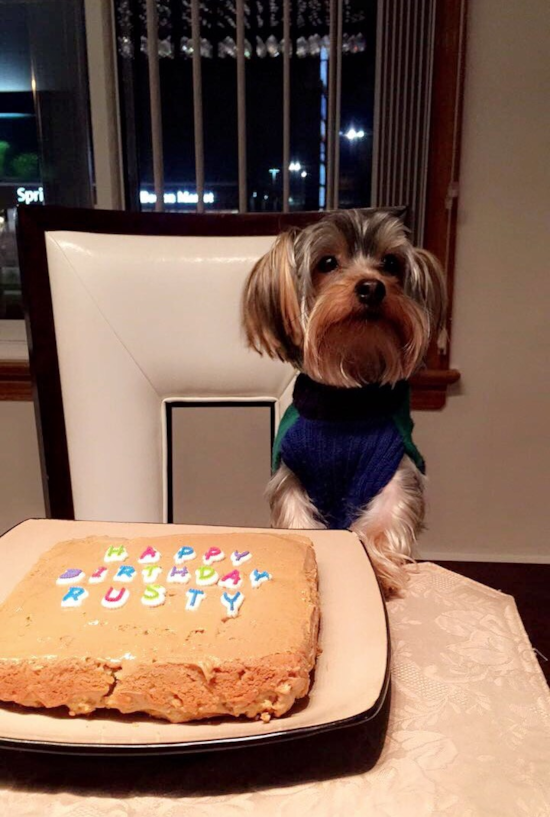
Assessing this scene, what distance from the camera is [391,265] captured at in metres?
1.16

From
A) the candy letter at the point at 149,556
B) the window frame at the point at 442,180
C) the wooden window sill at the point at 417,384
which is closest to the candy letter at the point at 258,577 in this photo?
the candy letter at the point at 149,556

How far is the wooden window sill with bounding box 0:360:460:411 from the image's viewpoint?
82.3 inches

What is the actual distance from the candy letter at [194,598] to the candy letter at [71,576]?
0.37ft

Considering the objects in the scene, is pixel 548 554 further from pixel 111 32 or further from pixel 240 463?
pixel 111 32

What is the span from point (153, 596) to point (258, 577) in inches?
3.8

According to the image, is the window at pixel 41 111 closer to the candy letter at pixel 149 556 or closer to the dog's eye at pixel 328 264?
the dog's eye at pixel 328 264

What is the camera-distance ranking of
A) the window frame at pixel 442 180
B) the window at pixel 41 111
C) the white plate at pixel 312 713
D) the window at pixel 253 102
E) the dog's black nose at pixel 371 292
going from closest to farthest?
the white plate at pixel 312 713 → the dog's black nose at pixel 371 292 → the window frame at pixel 442 180 → the window at pixel 253 102 → the window at pixel 41 111

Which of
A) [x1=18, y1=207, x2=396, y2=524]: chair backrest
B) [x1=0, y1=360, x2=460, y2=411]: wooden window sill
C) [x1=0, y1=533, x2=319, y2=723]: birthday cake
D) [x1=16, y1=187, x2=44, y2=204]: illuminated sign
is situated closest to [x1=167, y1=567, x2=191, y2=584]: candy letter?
[x1=0, y1=533, x2=319, y2=723]: birthday cake

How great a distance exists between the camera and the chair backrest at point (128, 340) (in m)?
1.20

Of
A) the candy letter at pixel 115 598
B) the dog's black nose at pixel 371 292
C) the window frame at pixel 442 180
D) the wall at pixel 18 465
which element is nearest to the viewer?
the candy letter at pixel 115 598

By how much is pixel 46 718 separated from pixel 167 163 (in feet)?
6.11

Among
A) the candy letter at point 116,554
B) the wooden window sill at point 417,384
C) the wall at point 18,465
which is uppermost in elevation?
the candy letter at point 116,554

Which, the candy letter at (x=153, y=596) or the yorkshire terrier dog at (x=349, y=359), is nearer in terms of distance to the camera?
the candy letter at (x=153, y=596)

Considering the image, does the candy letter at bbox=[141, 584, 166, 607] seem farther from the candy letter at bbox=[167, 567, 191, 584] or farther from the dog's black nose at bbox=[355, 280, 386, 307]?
the dog's black nose at bbox=[355, 280, 386, 307]
